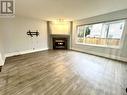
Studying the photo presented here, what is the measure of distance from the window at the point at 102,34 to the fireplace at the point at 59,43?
114cm

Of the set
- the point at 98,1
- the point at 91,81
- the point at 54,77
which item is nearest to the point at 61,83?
the point at 54,77

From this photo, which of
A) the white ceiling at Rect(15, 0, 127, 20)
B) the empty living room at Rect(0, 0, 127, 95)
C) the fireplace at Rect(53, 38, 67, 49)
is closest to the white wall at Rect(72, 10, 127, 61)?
the empty living room at Rect(0, 0, 127, 95)

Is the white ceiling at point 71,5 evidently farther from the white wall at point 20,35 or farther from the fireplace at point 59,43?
the fireplace at point 59,43

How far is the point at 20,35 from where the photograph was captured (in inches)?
200

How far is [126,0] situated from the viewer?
8.57 ft

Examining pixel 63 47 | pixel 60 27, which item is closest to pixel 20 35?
pixel 60 27

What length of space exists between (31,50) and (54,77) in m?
3.89

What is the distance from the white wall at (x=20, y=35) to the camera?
176 inches

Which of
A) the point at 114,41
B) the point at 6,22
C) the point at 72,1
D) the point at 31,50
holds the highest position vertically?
the point at 72,1

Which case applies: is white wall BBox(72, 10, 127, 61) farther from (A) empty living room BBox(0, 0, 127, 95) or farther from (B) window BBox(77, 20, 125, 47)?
(B) window BBox(77, 20, 125, 47)

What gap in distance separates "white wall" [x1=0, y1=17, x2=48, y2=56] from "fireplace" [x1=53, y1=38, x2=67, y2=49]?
96cm

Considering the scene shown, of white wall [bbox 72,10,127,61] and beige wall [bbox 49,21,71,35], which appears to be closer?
white wall [bbox 72,10,127,61]

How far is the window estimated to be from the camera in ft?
14.3

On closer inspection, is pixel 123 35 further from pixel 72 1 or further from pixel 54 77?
pixel 54 77
